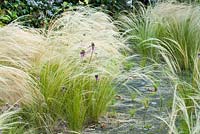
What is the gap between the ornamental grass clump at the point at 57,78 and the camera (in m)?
2.91

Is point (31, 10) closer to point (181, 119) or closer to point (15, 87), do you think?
point (15, 87)

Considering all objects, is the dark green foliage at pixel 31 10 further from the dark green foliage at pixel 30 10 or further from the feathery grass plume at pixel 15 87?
the feathery grass plume at pixel 15 87

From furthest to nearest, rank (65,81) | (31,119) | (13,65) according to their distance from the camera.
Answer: (13,65), (65,81), (31,119)

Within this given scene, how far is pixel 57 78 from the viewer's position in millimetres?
3107

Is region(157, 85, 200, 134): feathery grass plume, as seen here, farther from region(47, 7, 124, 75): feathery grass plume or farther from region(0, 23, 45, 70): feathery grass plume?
region(0, 23, 45, 70): feathery grass plume

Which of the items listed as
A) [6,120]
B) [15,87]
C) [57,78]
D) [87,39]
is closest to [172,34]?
[87,39]

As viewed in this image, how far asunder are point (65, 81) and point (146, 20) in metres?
2.05

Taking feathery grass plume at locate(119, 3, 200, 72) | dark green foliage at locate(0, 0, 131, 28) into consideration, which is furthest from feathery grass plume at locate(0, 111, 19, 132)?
dark green foliage at locate(0, 0, 131, 28)

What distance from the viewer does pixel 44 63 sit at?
3.31 meters

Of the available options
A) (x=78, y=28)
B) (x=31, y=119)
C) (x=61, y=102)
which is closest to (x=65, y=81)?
(x=61, y=102)

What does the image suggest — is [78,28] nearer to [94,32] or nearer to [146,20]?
[94,32]

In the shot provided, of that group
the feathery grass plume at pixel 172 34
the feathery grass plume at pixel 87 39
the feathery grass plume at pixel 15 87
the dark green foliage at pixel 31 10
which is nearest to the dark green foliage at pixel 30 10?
the dark green foliage at pixel 31 10

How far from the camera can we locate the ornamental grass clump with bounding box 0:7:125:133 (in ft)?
9.53

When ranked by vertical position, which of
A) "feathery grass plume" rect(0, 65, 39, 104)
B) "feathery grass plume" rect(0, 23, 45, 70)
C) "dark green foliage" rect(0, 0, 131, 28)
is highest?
"dark green foliage" rect(0, 0, 131, 28)
